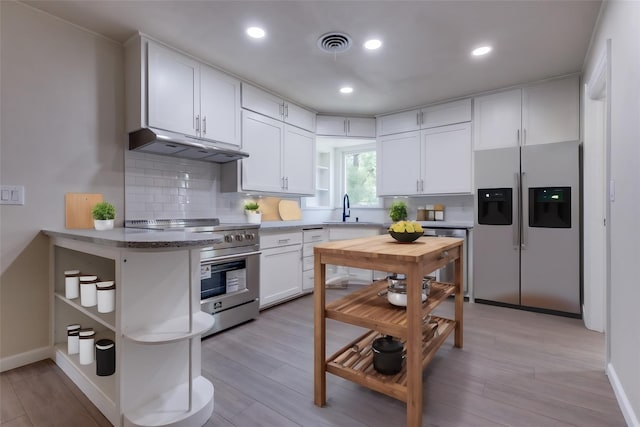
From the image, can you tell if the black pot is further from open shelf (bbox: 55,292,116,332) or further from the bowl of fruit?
open shelf (bbox: 55,292,116,332)

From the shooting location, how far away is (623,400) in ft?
5.18

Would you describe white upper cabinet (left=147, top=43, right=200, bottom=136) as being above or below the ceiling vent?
below

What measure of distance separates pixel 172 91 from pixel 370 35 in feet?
5.61

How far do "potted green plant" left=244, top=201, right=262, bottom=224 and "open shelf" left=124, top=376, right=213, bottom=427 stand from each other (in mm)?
2070

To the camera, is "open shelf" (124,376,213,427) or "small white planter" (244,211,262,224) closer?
"open shelf" (124,376,213,427)

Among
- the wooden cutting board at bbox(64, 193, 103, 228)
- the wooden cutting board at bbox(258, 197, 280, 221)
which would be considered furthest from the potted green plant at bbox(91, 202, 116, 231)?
the wooden cutting board at bbox(258, 197, 280, 221)

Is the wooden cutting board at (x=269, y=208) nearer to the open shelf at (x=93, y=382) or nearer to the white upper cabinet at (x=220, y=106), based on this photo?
the white upper cabinet at (x=220, y=106)

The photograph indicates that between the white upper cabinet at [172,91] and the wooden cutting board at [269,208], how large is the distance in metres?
1.32

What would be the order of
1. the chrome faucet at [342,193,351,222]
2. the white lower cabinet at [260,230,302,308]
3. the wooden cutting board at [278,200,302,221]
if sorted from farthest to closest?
the chrome faucet at [342,193,351,222] → the wooden cutting board at [278,200,302,221] → the white lower cabinet at [260,230,302,308]

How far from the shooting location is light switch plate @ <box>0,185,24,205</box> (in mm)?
2041

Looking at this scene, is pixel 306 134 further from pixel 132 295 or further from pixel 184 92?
pixel 132 295

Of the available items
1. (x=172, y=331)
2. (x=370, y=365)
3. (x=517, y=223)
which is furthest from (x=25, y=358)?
(x=517, y=223)

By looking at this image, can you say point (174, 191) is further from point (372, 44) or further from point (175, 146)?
point (372, 44)

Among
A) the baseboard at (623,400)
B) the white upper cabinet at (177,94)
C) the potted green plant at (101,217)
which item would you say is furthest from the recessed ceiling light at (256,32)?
the baseboard at (623,400)
